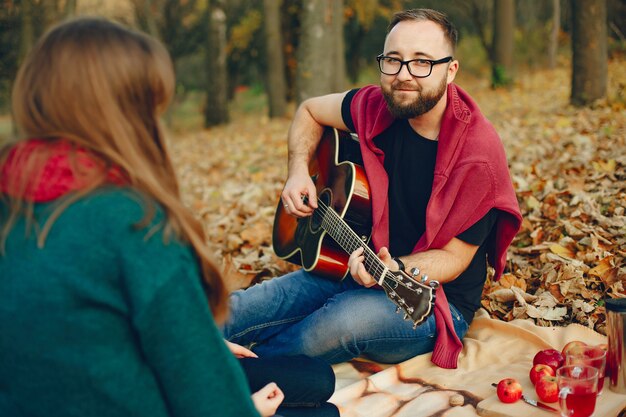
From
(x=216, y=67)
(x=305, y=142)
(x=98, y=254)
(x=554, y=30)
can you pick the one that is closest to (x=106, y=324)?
(x=98, y=254)

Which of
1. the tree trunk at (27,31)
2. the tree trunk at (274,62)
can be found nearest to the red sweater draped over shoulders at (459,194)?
the tree trunk at (27,31)

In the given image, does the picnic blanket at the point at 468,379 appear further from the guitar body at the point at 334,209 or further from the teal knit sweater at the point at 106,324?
the teal knit sweater at the point at 106,324

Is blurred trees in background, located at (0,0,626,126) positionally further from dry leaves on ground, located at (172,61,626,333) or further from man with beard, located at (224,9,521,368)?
man with beard, located at (224,9,521,368)

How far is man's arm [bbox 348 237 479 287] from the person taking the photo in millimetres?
3045

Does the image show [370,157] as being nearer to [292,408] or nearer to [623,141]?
[292,408]

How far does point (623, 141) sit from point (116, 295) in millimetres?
6044

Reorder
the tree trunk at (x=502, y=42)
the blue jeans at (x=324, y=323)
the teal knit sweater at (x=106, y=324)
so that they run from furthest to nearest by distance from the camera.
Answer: the tree trunk at (x=502, y=42) < the blue jeans at (x=324, y=323) < the teal knit sweater at (x=106, y=324)

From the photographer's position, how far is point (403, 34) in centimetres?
344

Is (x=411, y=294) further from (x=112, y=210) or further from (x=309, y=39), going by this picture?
(x=309, y=39)

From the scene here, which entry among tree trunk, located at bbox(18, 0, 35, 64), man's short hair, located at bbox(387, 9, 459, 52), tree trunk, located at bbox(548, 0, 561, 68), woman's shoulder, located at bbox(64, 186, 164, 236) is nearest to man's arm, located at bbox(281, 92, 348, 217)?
man's short hair, located at bbox(387, 9, 459, 52)

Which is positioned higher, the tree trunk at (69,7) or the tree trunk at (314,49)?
the tree trunk at (69,7)

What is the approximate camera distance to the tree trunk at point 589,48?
9273 mm

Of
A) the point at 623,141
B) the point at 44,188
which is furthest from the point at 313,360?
the point at 623,141

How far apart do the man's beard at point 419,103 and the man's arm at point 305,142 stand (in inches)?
22.6
